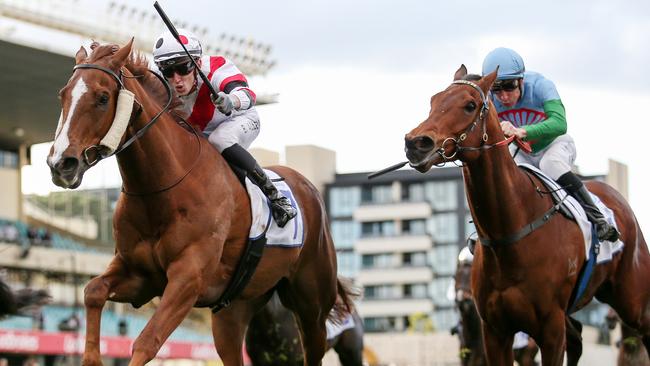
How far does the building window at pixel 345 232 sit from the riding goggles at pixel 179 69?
312 ft

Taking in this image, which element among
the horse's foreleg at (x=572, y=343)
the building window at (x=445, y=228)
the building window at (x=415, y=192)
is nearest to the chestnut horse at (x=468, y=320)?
the horse's foreleg at (x=572, y=343)

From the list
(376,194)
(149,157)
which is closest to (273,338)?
(149,157)

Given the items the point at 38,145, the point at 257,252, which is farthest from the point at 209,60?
the point at 38,145

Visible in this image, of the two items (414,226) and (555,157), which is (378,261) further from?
(555,157)

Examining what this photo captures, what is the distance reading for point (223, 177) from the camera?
765 centimetres

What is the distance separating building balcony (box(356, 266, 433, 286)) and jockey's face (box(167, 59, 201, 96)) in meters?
90.1

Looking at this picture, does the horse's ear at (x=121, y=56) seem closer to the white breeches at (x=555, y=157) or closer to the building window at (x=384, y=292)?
the white breeches at (x=555, y=157)

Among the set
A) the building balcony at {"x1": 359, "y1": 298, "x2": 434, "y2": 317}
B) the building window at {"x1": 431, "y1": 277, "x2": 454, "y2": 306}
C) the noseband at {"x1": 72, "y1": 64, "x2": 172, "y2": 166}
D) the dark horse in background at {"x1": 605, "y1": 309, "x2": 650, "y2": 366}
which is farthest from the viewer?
the building window at {"x1": 431, "y1": 277, "x2": 454, "y2": 306}

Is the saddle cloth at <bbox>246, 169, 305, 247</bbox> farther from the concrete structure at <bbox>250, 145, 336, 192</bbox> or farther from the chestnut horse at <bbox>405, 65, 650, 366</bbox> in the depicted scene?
the concrete structure at <bbox>250, 145, 336, 192</bbox>

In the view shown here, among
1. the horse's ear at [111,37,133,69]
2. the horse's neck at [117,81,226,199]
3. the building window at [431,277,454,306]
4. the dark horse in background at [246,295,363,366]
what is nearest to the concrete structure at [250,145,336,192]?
the building window at [431,277,454,306]

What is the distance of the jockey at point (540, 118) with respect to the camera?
27.7 ft

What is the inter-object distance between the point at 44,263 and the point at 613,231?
110 feet

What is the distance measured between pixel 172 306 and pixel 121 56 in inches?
58.7

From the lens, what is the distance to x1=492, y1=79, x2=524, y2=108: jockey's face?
857 centimetres
